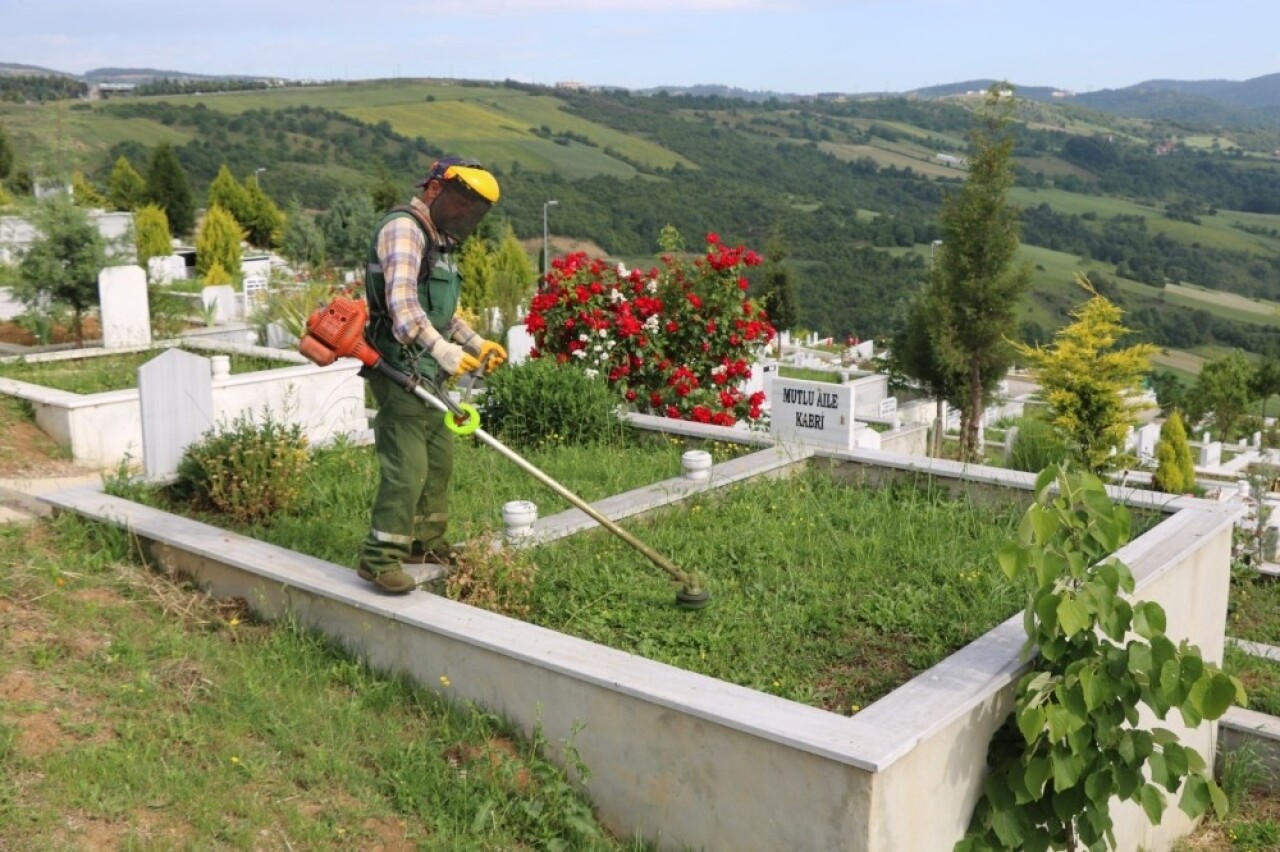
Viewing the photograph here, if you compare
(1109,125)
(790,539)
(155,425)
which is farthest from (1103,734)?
(1109,125)

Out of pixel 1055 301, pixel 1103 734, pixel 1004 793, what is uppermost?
pixel 1103 734

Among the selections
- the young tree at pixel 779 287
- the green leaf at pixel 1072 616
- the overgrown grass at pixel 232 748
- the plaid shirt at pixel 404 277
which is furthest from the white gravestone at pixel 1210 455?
the overgrown grass at pixel 232 748

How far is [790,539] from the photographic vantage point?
234 inches

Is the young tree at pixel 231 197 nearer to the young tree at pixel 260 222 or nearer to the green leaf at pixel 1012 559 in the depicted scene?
the young tree at pixel 260 222

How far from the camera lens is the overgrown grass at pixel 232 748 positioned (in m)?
3.79

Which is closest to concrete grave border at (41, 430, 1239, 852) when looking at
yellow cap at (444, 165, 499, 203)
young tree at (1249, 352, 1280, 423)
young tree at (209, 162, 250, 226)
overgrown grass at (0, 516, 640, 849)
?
overgrown grass at (0, 516, 640, 849)

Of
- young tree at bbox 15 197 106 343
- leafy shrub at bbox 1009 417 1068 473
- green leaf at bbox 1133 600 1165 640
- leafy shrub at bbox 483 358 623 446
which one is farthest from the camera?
young tree at bbox 15 197 106 343

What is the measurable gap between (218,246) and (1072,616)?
984 inches

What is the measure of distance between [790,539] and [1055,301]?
70.1 m

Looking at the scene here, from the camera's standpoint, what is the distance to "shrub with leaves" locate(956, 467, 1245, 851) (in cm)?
376

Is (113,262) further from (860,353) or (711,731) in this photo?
(860,353)

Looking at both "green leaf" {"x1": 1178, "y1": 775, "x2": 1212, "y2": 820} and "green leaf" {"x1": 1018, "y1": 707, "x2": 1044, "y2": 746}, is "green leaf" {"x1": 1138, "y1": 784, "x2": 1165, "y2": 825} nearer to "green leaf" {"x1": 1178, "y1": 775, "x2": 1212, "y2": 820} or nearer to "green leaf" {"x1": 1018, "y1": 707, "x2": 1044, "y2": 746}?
"green leaf" {"x1": 1178, "y1": 775, "x2": 1212, "y2": 820}

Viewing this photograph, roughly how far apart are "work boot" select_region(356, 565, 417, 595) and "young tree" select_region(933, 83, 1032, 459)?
22.1m

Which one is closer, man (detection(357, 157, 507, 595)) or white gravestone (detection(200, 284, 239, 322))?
man (detection(357, 157, 507, 595))
